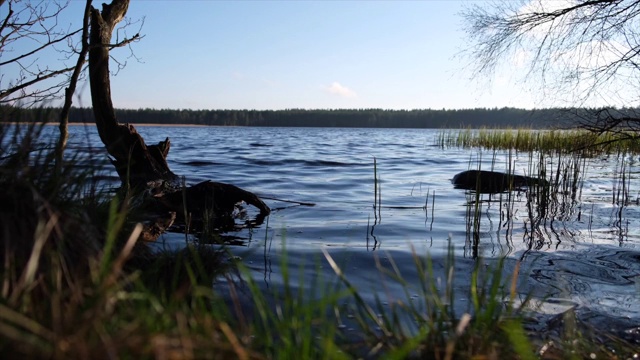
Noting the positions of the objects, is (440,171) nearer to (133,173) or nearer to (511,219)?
(511,219)

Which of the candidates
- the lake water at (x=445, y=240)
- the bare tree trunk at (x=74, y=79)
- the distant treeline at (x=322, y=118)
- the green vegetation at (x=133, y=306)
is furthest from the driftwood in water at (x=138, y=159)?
the distant treeline at (x=322, y=118)

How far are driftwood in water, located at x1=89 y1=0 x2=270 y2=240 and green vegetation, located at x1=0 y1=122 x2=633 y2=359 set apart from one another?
2959 millimetres

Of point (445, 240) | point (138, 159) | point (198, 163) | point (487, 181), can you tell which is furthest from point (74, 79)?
point (198, 163)

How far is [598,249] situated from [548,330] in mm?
2880

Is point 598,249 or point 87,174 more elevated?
point 87,174

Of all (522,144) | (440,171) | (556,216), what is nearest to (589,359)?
(556,216)

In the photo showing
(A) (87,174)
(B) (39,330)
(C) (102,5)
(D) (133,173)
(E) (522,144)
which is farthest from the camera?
(E) (522,144)

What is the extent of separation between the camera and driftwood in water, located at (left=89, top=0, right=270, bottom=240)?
224 inches

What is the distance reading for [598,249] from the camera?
523 centimetres

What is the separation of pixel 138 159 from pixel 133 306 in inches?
195

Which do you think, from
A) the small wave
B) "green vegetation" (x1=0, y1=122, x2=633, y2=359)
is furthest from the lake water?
the small wave

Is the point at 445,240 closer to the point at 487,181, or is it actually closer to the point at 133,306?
the point at 133,306

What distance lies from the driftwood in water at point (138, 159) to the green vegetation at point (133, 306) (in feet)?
9.71

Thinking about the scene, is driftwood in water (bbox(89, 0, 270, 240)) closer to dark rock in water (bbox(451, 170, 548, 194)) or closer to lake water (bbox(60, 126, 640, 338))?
lake water (bbox(60, 126, 640, 338))
